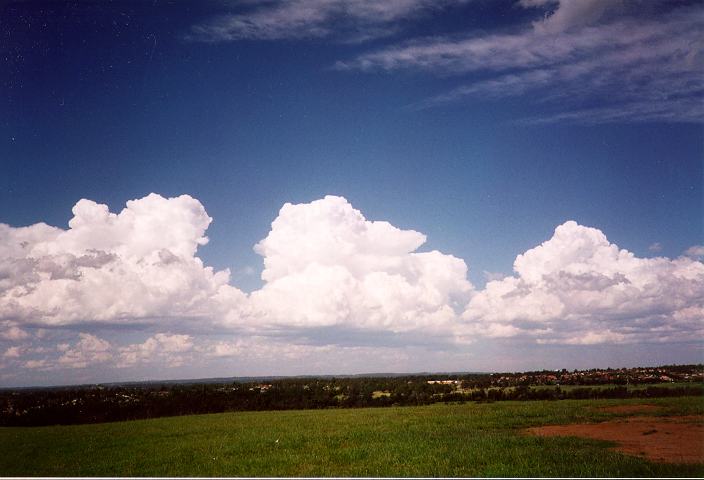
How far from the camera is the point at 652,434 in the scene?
24.8m

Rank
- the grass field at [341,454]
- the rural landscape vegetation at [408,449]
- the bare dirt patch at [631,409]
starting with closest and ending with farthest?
1. the grass field at [341,454]
2. the rural landscape vegetation at [408,449]
3. the bare dirt patch at [631,409]

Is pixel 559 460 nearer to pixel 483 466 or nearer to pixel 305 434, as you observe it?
pixel 483 466

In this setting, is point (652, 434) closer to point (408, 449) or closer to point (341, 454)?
point (408, 449)

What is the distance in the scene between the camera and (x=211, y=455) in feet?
75.3

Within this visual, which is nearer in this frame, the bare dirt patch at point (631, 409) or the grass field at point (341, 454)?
the grass field at point (341, 454)

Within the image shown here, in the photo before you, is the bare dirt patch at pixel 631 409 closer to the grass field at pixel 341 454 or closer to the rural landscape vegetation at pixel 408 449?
the rural landscape vegetation at pixel 408 449

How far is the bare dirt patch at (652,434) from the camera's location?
1917cm

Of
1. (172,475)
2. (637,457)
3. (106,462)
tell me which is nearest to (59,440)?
(106,462)

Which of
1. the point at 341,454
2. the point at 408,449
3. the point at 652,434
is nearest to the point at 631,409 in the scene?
the point at 652,434

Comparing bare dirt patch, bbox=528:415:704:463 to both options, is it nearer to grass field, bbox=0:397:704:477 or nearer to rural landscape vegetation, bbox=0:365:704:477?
rural landscape vegetation, bbox=0:365:704:477

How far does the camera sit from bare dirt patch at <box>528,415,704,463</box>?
19.2 metres

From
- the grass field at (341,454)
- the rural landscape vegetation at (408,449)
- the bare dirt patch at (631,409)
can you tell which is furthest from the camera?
the bare dirt patch at (631,409)

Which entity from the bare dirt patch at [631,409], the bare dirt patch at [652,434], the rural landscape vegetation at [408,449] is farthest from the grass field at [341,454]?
the bare dirt patch at [631,409]

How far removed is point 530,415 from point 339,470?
2443 centimetres
